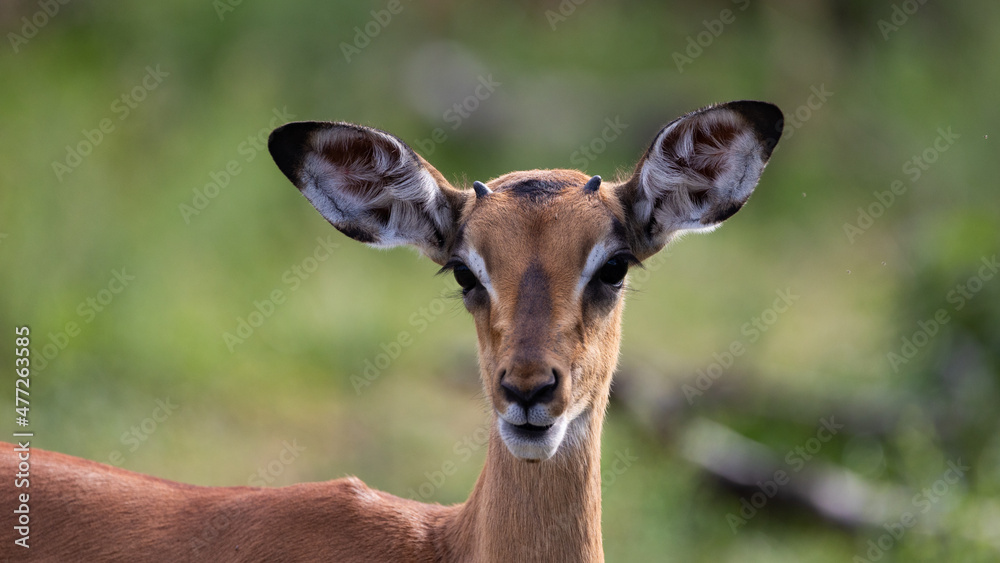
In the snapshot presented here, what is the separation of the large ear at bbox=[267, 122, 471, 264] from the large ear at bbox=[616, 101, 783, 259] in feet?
2.47

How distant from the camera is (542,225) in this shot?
12.8 ft

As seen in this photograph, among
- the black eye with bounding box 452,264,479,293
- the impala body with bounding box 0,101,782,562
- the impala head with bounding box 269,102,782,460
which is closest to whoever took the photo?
the impala head with bounding box 269,102,782,460

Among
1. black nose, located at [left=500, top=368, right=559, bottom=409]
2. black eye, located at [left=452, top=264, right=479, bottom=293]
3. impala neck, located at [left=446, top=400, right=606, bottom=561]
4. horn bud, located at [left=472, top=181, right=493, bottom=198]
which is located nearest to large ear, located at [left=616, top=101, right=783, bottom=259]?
horn bud, located at [left=472, top=181, right=493, bottom=198]

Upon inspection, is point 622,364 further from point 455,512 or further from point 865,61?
point 865,61

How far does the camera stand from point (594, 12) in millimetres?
14742

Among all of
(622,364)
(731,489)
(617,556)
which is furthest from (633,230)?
(622,364)

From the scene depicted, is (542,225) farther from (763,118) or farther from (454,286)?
(454,286)

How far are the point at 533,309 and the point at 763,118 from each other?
3.95 ft

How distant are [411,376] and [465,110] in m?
4.46

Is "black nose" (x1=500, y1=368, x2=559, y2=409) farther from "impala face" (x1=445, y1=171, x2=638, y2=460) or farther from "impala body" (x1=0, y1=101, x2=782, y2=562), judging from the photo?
"impala body" (x1=0, y1=101, x2=782, y2=562)

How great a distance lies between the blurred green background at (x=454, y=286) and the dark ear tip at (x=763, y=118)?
262cm

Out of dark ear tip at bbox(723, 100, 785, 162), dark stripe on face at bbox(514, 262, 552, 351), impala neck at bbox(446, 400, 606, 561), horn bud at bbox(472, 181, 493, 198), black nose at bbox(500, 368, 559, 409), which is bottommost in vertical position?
impala neck at bbox(446, 400, 606, 561)

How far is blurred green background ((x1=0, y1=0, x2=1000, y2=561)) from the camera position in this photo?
7.41 metres

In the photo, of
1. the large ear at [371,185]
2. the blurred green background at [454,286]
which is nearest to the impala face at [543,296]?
the large ear at [371,185]
